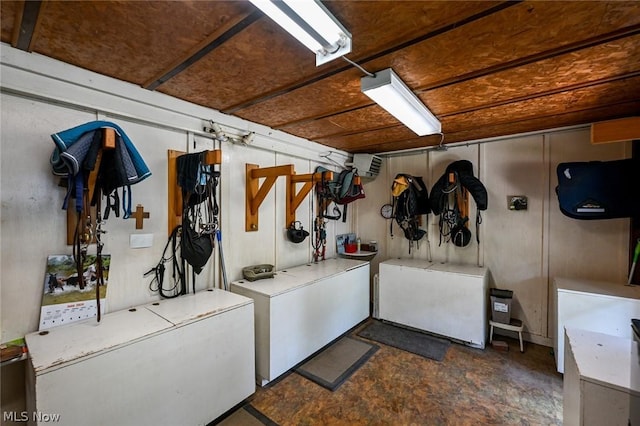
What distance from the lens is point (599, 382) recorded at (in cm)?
120

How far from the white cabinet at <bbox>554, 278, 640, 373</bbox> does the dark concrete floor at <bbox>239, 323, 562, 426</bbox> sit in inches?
17.4

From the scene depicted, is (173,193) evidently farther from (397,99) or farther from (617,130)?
(617,130)

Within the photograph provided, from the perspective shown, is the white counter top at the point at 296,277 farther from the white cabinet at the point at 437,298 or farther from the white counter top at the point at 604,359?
the white counter top at the point at 604,359

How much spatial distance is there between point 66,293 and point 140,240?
1.67 ft

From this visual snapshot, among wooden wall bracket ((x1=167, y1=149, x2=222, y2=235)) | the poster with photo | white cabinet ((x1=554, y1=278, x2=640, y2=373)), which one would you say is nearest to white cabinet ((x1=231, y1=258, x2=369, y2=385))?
wooden wall bracket ((x1=167, y1=149, x2=222, y2=235))

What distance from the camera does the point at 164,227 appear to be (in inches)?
85.2

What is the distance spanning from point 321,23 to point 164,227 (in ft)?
6.07

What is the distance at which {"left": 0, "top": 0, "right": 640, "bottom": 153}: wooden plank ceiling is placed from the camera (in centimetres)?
122

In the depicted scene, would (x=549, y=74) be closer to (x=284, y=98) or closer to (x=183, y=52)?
(x=284, y=98)

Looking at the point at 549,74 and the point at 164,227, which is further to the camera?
the point at 164,227

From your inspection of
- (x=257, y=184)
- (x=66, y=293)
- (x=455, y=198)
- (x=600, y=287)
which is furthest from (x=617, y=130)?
(x=66, y=293)

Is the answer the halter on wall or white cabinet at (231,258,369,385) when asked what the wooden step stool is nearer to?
the halter on wall

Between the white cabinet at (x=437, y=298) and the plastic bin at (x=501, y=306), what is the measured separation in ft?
0.40

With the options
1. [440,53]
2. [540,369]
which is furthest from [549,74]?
Answer: [540,369]
